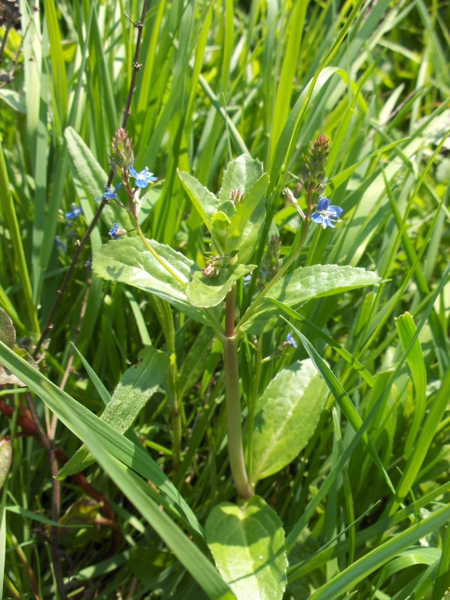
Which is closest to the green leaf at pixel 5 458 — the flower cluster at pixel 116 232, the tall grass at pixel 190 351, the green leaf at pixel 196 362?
the tall grass at pixel 190 351

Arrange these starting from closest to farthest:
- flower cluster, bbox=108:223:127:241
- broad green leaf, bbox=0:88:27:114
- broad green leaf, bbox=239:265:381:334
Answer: broad green leaf, bbox=239:265:381:334, flower cluster, bbox=108:223:127:241, broad green leaf, bbox=0:88:27:114

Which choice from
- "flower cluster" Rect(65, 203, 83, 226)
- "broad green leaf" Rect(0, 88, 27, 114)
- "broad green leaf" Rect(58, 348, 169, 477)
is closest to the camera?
"broad green leaf" Rect(58, 348, 169, 477)

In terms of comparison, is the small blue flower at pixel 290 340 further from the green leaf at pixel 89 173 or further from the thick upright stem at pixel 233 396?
the green leaf at pixel 89 173

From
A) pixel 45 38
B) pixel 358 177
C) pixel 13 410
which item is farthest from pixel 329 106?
pixel 13 410

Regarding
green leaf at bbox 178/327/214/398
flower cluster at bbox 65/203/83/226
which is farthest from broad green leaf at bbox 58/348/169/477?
flower cluster at bbox 65/203/83/226

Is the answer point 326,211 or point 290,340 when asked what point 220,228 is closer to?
point 326,211

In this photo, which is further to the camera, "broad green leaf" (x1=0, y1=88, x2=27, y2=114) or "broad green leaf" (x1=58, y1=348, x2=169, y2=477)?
"broad green leaf" (x1=0, y1=88, x2=27, y2=114)

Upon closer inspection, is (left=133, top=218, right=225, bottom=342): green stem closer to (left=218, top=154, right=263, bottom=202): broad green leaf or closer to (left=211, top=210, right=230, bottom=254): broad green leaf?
(left=211, top=210, right=230, bottom=254): broad green leaf
